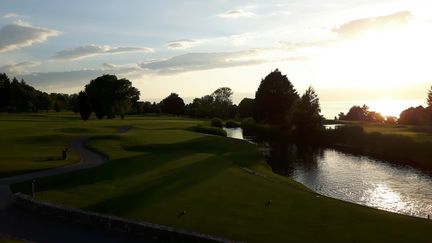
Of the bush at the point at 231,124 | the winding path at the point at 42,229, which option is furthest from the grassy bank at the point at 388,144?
the bush at the point at 231,124

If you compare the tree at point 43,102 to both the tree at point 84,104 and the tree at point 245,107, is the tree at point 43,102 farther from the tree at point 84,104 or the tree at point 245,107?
the tree at point 245,107

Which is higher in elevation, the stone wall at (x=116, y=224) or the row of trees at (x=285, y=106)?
the row of trees at (x=285, y=106)

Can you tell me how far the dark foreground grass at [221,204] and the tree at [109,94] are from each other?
3004 inches

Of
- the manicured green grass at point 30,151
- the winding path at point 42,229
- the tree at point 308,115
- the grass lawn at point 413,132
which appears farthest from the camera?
the tree at point 308,115

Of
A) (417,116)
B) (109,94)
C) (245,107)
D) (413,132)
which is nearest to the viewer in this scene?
(413,132)

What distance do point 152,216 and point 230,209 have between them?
4832mm

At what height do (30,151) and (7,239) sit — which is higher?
(30,151)

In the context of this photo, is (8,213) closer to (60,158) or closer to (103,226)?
(103,226)

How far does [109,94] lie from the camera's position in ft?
387

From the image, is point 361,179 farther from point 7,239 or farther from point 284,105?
point 284,105

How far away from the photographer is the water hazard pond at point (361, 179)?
125 ft

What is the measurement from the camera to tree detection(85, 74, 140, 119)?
384ft

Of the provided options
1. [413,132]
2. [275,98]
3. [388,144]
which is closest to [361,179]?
[388,144]

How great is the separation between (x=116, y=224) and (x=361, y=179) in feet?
109
